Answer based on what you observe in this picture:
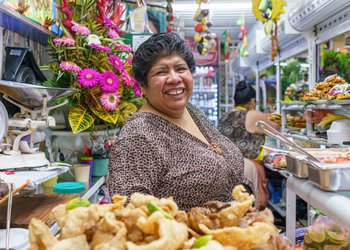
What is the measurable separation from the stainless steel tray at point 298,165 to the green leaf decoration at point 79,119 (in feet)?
4.03

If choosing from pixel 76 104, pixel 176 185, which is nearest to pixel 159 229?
pixel 176 185

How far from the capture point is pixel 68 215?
648 mm

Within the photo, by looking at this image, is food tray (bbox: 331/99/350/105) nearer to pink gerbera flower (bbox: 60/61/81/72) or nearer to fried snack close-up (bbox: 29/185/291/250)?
pink gerbera flower (bbox: 60/61/81/72)

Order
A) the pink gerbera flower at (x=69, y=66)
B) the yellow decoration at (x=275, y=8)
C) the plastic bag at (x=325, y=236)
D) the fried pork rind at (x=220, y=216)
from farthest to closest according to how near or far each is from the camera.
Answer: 1. the yellow decoration at (x=275, y=8)
2. the pink gerbera flower at (x=69, y=66)
3. the plastic bag at (x=325, y=236)
4. the fried pork rind at (x=220, y=216)

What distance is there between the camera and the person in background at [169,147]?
4.44ft

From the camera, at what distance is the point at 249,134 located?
14.1 ft

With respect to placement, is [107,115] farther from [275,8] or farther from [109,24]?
[275,8]

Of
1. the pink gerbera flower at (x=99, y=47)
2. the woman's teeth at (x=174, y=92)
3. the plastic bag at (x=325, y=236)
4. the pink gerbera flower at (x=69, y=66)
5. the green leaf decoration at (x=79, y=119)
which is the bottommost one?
the plastic bag at (x=325, y=236)

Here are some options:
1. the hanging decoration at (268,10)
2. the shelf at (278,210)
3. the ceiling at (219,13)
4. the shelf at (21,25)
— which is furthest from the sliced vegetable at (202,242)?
the ceiling at (219,13)

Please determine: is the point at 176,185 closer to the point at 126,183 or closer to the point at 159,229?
the point at 126,183

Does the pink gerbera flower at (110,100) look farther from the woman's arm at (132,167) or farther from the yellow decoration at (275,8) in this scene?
the yellow decoration at (275,8)

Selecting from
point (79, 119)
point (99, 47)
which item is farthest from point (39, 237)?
point (99, 47)

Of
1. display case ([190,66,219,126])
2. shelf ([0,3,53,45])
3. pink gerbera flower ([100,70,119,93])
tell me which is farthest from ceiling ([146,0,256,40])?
pink gerbera flower ([100,70,119,93])

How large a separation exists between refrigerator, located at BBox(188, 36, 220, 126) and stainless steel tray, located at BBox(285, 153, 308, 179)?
895 centimetres
